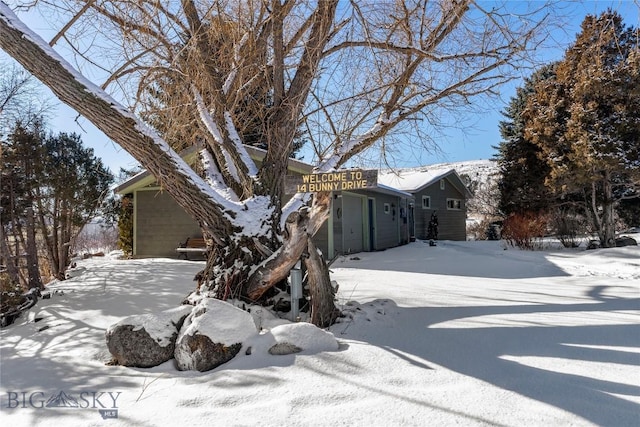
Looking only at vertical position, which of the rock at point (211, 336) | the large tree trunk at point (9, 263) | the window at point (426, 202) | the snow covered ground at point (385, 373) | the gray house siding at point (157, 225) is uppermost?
the window at point (426, 202)

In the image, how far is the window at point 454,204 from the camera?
21672 mm

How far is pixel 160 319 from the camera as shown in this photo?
11.9 ft

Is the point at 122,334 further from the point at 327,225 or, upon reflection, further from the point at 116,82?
the point at 327,225

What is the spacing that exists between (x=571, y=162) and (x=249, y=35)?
11.5m

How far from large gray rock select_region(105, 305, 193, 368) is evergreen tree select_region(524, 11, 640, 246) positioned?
40.6 ft

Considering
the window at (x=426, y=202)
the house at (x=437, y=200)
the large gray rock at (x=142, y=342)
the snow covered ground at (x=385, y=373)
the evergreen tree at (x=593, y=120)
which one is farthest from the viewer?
the window at (x=426, y=202)

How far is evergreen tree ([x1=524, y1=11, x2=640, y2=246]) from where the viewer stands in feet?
37.1

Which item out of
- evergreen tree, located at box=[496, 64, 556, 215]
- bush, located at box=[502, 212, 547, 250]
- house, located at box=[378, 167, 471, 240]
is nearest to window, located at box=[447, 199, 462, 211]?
house, located at box=[378, 167, 471, 240]

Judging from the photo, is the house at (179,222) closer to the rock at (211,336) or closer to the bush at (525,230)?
the bush at (525,230)

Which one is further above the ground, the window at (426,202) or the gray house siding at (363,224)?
the window at (426,202)

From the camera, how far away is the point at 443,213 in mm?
20797

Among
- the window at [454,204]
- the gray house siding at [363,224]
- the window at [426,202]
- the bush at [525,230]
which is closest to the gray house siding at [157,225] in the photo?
the gray house siding at [363,224]

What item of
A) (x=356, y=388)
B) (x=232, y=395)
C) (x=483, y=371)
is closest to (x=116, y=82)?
(x=232, y=395)

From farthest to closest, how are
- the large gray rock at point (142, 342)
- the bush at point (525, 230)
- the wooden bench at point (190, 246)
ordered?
the bush at point (525, 230) → the wooden bench at point (190, 246) → the large gray rock at point (142, 342)
